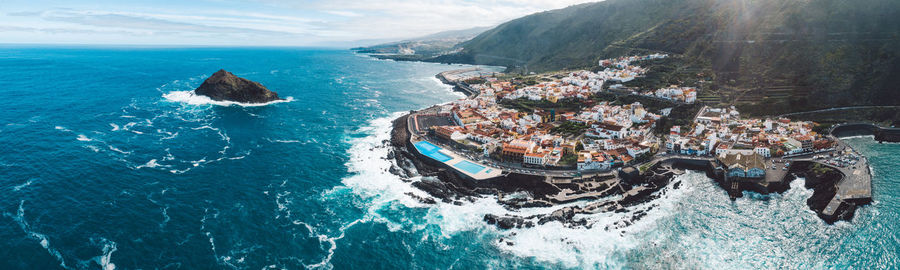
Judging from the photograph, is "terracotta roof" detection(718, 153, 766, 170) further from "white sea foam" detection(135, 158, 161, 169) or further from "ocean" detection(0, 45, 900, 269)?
"white sea foam" detection(135, 158, 161, 169)

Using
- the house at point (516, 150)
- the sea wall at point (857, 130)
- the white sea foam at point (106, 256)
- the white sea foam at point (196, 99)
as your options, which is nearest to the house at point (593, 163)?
the house at point (516, 150)

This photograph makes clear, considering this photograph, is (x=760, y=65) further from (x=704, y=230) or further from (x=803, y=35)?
(x=704, y=230)

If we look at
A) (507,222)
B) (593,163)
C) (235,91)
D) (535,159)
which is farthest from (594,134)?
(235,91)

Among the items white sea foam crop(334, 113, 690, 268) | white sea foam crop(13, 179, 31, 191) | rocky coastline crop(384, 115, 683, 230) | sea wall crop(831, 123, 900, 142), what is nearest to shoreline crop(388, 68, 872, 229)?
rocky coastline crop(384, 115, 683, 230)

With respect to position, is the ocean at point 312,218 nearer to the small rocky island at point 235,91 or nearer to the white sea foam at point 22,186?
the white sea foam at point 22,186

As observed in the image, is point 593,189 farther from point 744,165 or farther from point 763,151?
point 763,151

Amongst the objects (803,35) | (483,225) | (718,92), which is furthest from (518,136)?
(803,35)
